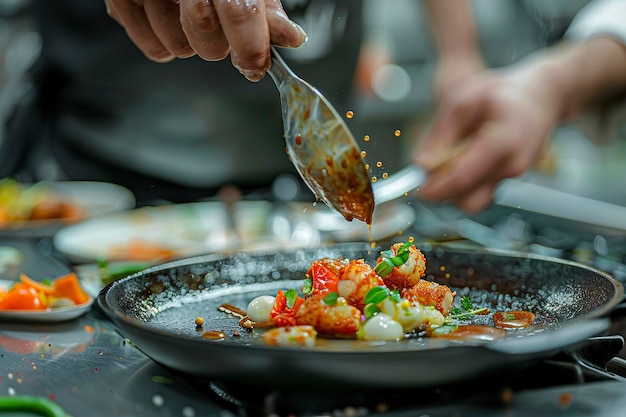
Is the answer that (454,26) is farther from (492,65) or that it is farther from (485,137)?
(492,65)

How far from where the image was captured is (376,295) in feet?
4.34

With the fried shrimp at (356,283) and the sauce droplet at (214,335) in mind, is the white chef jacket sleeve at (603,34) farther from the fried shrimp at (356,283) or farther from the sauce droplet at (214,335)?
the sauce droplet at (214,335)

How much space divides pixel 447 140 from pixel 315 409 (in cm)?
204

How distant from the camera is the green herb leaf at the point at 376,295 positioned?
132 cm

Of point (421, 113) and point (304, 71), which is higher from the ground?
point (304, 71)

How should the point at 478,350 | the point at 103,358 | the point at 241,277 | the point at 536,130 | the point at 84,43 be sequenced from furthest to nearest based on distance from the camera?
1. the point at 84,43
2. the point at 536,130
3. the point at 241,277
4. the point at 103,358
5. the point at 478,350

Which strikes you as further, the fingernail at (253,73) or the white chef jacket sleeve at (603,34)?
the white chef jacket sleeve at (603,34)

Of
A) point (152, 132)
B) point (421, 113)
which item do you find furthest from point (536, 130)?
point (421, 113)

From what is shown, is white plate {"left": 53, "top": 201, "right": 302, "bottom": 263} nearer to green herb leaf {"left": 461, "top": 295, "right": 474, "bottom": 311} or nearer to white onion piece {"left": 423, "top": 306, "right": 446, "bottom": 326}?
green herb leaf {"left": 461, "top": 295, "right": 474, "bottom": 311}

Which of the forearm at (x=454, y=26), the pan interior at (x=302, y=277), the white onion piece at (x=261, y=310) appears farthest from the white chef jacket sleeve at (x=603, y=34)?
the white onion piece at (x=261, y=310)

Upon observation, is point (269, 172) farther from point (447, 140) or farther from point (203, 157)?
point (447, 140)

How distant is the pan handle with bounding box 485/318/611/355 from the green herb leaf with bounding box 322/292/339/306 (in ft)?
1.10

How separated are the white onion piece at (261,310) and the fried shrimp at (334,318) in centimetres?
15

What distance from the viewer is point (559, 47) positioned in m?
3.19
